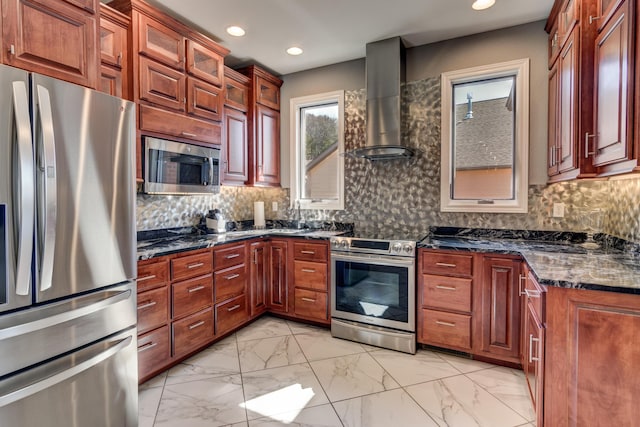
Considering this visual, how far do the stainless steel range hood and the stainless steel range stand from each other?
0.89 meters

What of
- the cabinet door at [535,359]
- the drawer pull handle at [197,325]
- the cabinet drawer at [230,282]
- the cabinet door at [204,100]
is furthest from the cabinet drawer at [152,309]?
the cabinet door at [535,359]

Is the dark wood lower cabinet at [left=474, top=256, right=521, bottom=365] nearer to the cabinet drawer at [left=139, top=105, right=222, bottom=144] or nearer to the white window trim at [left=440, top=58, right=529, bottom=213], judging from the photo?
the white window trim at [left=440, top=58, right=529, bottom=213]

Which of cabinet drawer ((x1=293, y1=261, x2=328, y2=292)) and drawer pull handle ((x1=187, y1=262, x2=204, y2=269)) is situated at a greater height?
drawer pull handle ((x1=187, y1=262, x2=204, y2=269))

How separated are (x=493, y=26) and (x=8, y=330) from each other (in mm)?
3777

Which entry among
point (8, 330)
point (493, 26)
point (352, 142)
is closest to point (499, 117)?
point (493, 26)

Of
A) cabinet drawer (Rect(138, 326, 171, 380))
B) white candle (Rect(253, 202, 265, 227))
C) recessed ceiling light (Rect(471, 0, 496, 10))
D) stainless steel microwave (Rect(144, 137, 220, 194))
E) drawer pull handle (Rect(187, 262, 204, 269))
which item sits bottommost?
cabinet drawer (Rect(138, 326, 171, 380))

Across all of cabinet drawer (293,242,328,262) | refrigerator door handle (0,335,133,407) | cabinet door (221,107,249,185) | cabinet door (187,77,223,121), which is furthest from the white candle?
refrigerator door handle (0,335,133,407)

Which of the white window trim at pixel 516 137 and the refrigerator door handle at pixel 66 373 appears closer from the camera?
the refrigerator door handle at pixel 66 373

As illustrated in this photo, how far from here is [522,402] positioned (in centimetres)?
205

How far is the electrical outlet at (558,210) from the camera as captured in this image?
2736mm

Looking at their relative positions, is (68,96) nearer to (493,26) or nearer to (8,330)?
(8,330)

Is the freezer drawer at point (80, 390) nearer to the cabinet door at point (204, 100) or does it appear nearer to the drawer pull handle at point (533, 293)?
the cabinet door at point (204, 100)

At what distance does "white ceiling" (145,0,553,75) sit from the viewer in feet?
8.26

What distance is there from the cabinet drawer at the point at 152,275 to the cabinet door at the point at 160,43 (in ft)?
5.08
